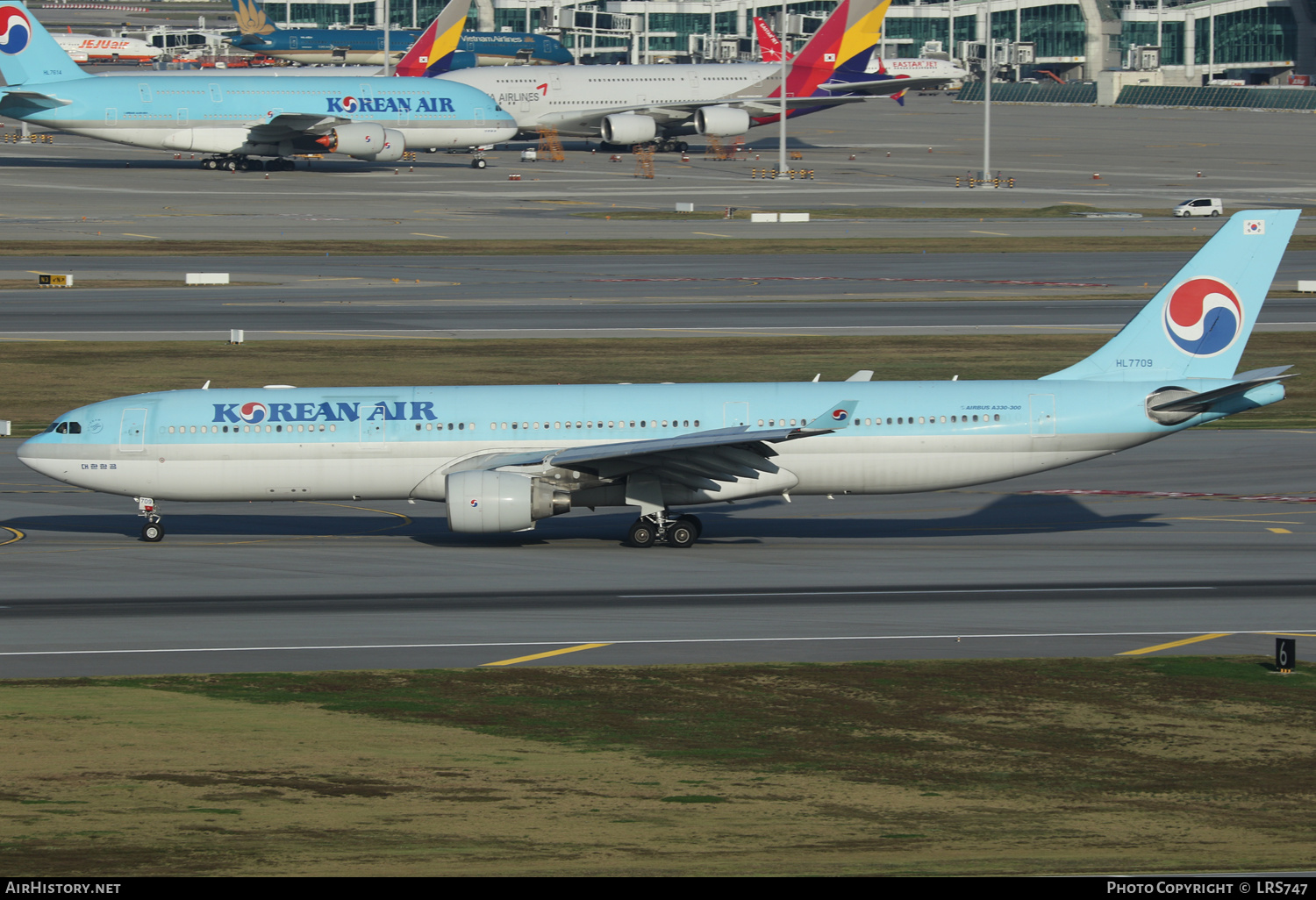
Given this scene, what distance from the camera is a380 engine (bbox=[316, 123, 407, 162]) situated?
427 ft

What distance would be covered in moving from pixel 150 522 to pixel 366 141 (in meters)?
94.0

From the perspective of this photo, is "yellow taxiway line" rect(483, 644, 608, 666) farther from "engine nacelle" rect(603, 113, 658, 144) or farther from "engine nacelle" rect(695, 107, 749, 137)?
"engine nacelle" rect(603, 113, 658, 144)

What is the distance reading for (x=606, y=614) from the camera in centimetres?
3334

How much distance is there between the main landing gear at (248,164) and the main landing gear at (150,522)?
98290 millimetres

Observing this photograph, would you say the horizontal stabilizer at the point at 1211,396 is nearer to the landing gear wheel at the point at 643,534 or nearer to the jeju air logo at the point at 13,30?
the landing gear wheel at the point at 643,534

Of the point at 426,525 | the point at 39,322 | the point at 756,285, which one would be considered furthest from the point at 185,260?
the point at 426,525

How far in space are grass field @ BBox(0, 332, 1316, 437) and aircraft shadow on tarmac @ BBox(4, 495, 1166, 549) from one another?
12770 mm

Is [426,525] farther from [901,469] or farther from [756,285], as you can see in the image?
[756,285]

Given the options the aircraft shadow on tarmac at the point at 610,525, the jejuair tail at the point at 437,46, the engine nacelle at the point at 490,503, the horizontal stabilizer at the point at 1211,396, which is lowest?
the aircraft shadow on tarmac at the point at 610,525

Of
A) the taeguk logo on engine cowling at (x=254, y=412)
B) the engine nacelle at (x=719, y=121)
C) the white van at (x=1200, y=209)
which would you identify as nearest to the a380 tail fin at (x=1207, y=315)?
the taeguk logo on engine cowling at (x=254, y=412)

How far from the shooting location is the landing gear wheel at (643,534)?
1578 inches

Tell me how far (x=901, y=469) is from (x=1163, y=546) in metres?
6.84

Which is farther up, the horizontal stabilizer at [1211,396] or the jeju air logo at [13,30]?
the jeju air logo at [13,30]

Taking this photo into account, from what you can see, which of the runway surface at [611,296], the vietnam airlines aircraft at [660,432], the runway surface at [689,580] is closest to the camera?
the runway surface at [689,580]
